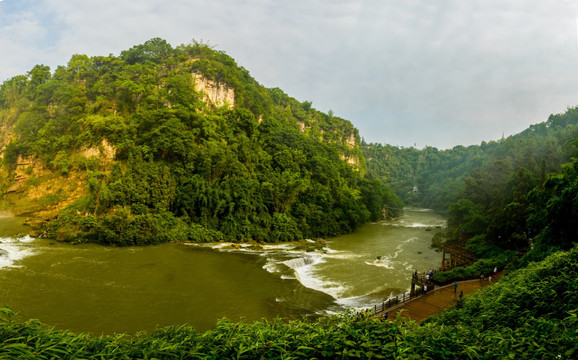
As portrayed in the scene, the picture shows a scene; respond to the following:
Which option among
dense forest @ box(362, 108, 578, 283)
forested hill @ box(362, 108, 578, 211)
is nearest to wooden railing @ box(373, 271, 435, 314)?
dense forest @ box(362, 108, 578, 283)

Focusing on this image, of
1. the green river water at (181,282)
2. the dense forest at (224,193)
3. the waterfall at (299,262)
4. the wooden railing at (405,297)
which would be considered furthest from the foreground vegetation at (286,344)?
the waterfall at (299,262)

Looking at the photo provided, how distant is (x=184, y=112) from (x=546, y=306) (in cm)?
3942

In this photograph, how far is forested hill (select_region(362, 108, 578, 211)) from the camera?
38219mm

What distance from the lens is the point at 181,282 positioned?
20.3m

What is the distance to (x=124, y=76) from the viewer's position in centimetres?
4334

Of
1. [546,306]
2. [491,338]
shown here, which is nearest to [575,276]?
[546,306]

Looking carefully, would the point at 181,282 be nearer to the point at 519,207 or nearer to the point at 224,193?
the point at 224,193

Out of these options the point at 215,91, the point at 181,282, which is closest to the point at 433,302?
the point at 181,282

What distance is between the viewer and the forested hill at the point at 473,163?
38.2 m

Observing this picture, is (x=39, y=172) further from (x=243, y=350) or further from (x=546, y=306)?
(x=546, y=306)

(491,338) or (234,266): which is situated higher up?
(491,338)

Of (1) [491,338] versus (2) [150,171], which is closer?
(1) [491,338]

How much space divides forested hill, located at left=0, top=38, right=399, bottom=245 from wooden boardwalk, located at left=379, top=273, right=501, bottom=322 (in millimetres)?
21045

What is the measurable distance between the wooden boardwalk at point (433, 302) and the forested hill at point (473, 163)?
16.3 meters
